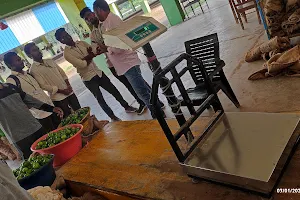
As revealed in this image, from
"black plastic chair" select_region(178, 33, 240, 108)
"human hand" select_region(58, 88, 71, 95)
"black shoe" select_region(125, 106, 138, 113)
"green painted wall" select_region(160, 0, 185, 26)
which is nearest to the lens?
"black plastic chair" select_region(178, 33, 240, 108)

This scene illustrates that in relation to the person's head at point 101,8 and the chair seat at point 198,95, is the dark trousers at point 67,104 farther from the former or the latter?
the chair seat at point 198,95

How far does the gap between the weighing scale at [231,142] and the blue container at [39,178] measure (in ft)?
3.53

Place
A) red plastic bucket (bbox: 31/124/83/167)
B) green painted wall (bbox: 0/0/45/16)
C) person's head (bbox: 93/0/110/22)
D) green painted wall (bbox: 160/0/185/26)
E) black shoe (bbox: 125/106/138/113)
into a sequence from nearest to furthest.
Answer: red plastic bucket (bbox: 31/124/83/167)
person's head (bbox: 93/0/110/22)
black shoe (bbox: 125/106/138/113)
green painted wall (bbox: 0/0/45/16)
green painted wall (bbox: 160/0/185/26)

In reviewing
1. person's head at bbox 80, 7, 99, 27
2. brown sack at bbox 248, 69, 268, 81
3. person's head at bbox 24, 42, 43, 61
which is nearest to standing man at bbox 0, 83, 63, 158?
person's head at bbox 24, 42, 43, 61

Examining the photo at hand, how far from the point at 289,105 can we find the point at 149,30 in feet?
5.56

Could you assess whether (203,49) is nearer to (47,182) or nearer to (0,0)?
(47,182)

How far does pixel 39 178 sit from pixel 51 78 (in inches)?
74.5

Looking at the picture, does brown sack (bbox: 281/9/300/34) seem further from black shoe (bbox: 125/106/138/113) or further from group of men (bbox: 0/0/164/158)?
black shoe (bbox: 125/106/138/113)

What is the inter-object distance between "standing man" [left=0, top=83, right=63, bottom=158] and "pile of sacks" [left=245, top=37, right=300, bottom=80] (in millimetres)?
2638

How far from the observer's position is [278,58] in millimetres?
2904

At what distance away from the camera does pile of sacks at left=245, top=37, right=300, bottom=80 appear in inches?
110

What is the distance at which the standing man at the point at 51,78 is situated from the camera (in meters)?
3.30
